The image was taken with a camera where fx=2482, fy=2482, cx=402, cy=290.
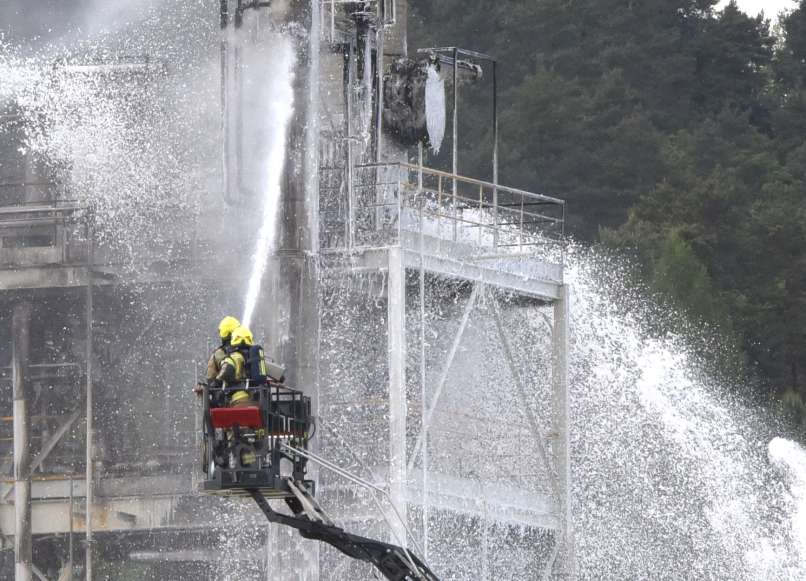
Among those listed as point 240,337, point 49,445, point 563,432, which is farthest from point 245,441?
point 49,445

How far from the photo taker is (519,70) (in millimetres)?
93812

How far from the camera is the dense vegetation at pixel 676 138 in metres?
75.4

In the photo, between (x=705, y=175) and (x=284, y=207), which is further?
(x=705, y=175)

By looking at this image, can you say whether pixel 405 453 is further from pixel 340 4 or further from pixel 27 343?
pixel 27 343

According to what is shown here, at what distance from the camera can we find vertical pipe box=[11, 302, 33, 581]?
43719 millimetres

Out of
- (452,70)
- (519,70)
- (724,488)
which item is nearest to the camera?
(452,70)

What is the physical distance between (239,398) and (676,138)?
2443 inches

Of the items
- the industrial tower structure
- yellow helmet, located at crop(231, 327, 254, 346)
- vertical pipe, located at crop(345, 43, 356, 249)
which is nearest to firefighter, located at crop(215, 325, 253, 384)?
yellow helmet, located at crop(231, 327, 254, 346)

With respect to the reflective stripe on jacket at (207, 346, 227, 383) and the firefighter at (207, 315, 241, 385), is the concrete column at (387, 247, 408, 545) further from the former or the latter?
the reflective stripe on jacket at (207, 346, 227, 383)

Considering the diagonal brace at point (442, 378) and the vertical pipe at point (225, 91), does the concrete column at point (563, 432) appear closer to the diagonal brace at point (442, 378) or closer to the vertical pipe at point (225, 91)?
the diagonal brace at point (442, 378)

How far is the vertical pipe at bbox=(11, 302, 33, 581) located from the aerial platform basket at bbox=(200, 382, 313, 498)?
56.1ft

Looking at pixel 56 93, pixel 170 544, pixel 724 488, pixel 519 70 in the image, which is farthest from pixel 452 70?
pixel 519 70

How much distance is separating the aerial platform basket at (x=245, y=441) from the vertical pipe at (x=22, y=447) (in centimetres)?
1709

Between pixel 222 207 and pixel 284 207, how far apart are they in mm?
2083
